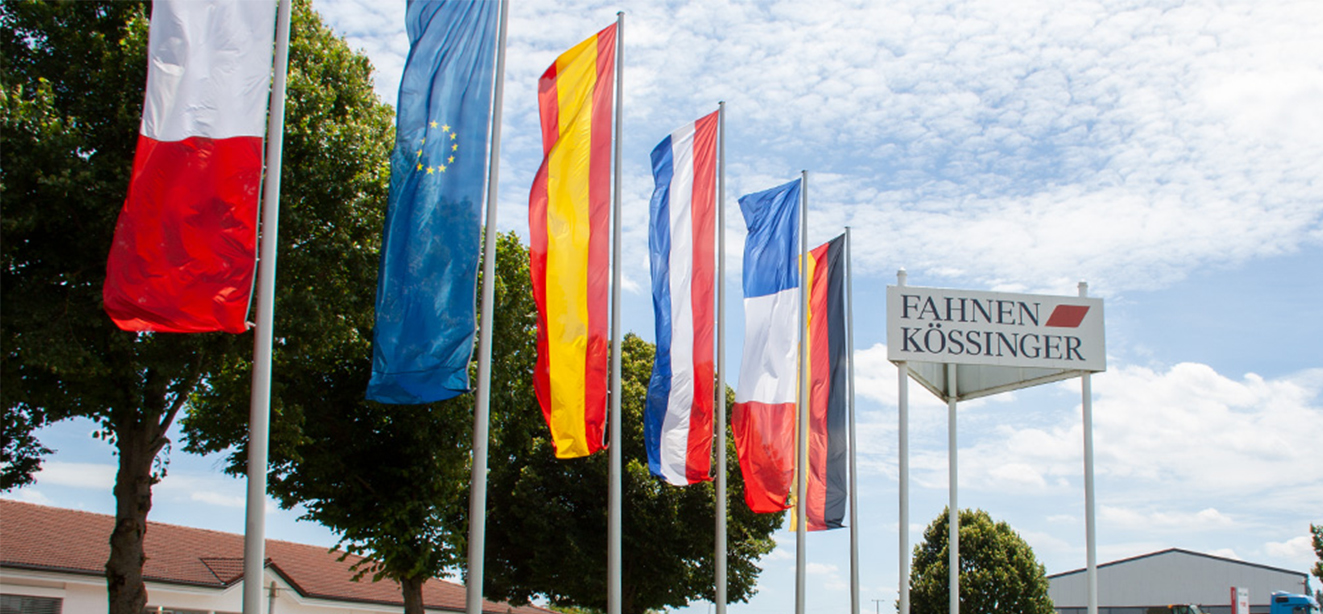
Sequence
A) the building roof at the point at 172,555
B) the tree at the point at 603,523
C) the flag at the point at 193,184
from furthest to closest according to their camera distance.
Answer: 1. the tree at the point at 603,523
2. the building roof at the point at 172,555
3. the flag at the point at 193,184

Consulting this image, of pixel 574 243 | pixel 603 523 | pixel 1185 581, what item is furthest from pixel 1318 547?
pixel 574 243

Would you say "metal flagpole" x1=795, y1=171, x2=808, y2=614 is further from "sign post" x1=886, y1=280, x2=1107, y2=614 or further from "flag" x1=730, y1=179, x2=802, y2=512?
"sign post" x1=886, y1=280, x2=1107, y2=614

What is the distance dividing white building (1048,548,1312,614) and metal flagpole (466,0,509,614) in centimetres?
5946

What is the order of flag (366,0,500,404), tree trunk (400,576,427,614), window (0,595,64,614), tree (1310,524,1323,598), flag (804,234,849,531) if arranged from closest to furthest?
1. flag (366,0,500,404)
2. flag (804,234,849,531)
3. window (0,595,64,614)
4. tree trunk (400,576,427,614)
5. tree (1310,524,1323,598)

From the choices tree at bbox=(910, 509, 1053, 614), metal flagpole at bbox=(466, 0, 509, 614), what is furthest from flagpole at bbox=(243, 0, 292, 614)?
tree at bbox=(910, 509, 1053, 614)

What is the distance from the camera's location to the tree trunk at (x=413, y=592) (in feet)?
95.6

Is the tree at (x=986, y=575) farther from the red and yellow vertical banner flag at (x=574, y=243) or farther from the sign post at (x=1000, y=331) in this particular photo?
the red and yellow vertical banner flag at (x=574, y=243)

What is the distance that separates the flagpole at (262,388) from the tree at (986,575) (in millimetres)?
46114

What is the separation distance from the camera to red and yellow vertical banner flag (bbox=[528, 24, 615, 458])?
54.9 feet

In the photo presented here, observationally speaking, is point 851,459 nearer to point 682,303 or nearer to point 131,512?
point 682,303

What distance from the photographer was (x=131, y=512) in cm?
2280

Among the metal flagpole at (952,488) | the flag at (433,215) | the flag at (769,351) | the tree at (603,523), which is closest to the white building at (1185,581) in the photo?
the tree at (603,523)

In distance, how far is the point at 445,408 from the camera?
1072 inches

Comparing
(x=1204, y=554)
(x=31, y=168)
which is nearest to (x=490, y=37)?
(x=31, y=168)
